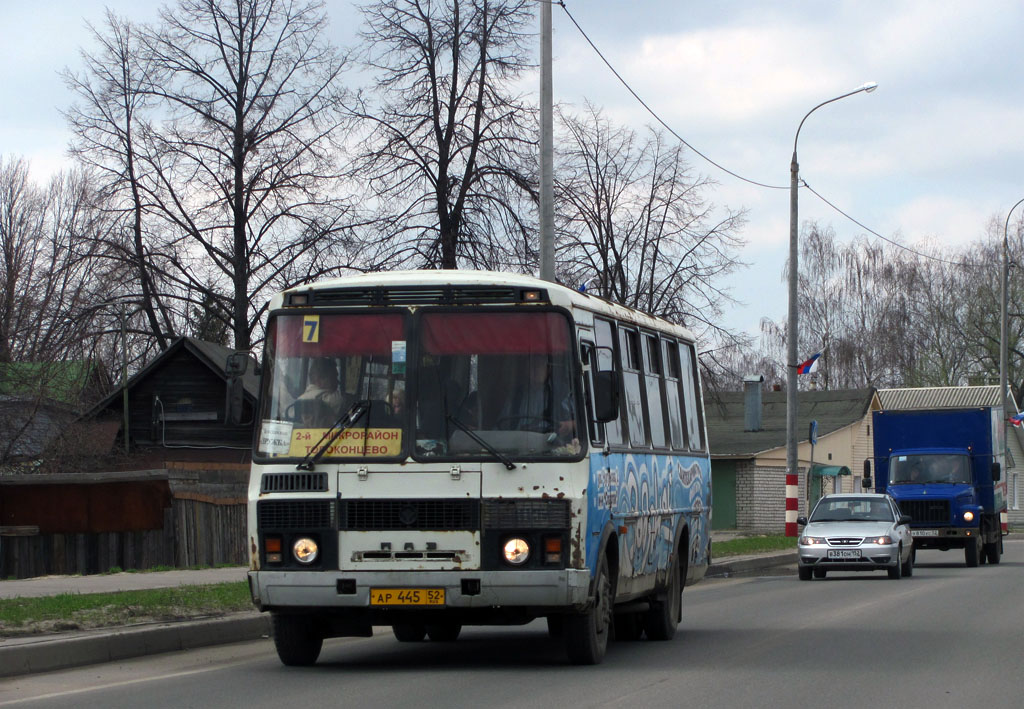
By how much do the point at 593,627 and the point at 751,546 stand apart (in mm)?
21939

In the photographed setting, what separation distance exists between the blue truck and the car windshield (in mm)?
4415

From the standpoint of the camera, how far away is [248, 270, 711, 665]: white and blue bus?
1049 cm

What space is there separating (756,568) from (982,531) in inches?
231

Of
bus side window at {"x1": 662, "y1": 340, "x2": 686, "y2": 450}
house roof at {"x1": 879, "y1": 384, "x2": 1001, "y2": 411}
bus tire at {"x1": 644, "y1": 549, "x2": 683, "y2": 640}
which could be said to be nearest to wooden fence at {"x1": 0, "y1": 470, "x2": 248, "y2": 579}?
bus side window at {"x1": 662, "y1": 340, "x2": 686, "y2": 450}

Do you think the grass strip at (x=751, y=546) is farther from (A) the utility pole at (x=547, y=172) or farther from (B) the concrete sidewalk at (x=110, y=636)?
(B) the concrete sidewalk at (x=110, y=636)

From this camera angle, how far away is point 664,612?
556 inches

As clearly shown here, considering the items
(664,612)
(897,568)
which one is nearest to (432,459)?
(664,612)

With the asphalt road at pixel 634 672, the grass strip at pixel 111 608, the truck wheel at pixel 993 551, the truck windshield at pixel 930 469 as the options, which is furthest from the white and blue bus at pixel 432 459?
the truck wheel at pixel 993 551

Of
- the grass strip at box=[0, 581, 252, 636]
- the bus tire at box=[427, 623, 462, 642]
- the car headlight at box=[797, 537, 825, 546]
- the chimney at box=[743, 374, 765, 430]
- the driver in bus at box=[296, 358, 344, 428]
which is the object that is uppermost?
the chimney at box=[743, 374, 765, 430]

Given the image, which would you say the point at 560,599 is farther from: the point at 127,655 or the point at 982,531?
the point at 982,531

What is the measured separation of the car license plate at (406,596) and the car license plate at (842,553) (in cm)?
1623

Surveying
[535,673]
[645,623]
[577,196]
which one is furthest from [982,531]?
[535,673]

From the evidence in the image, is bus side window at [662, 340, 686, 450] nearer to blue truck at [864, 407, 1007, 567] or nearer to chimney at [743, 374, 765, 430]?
blue truck at [864, 407, 1007, 567]

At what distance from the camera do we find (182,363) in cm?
4516
